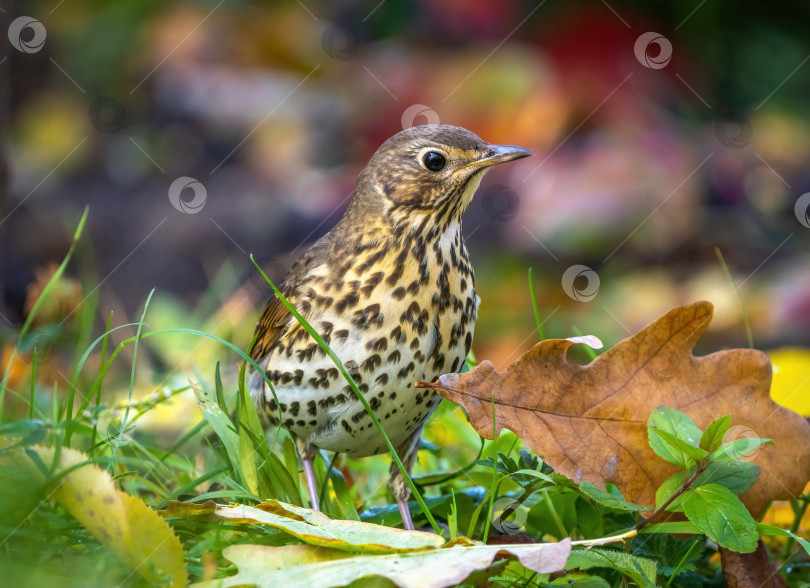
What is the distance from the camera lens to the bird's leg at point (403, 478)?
93.7 inches

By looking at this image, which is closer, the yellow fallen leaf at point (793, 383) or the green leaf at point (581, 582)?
the green leaf at point (581, 582)

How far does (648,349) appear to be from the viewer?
7.09 ft

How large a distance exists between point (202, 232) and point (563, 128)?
7.20 feet
